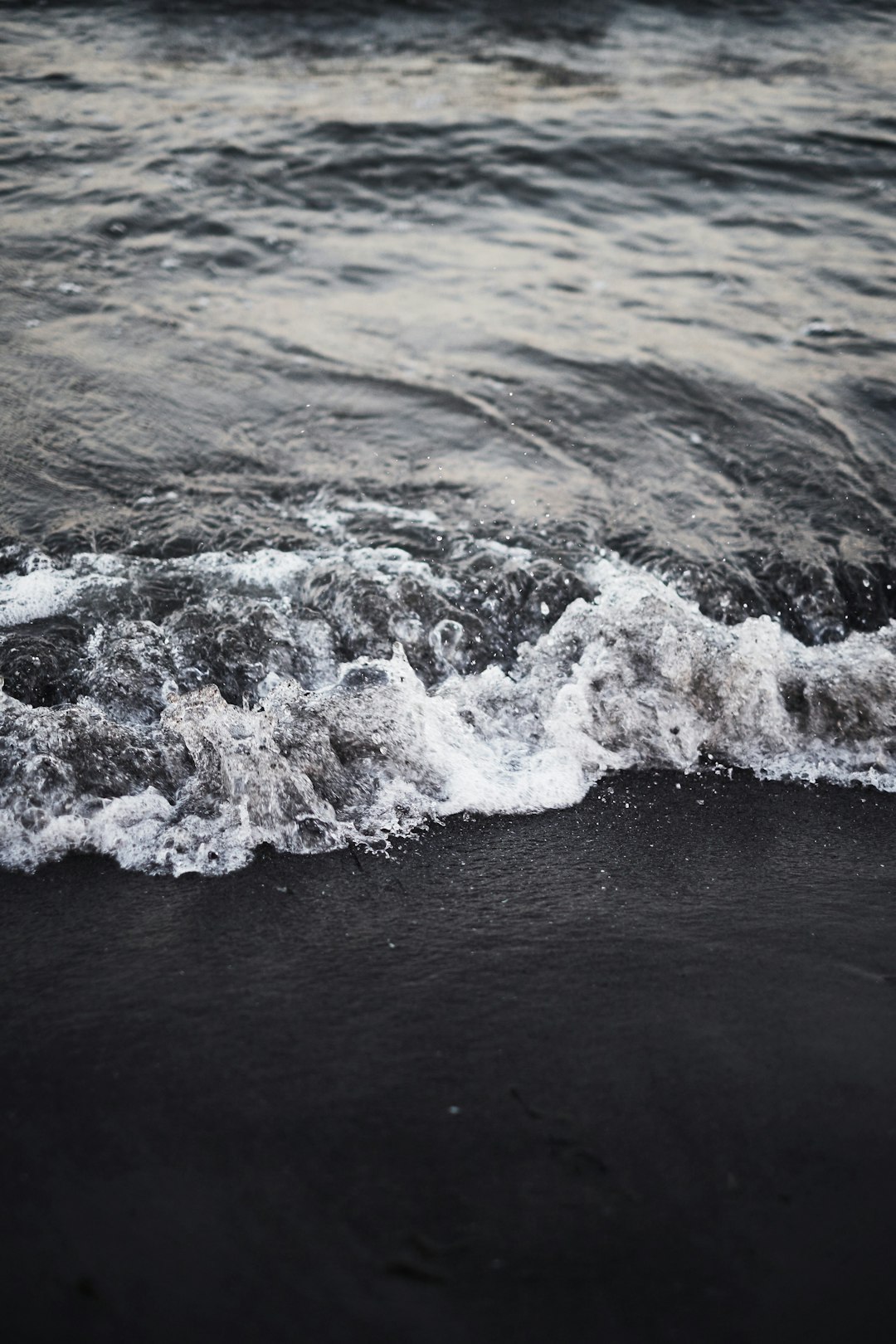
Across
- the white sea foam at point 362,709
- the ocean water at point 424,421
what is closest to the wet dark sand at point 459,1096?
the white sea foam at point 362,709

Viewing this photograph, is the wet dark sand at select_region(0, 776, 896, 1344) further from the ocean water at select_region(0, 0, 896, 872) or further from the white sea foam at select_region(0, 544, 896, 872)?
the ocean water at select_region(0, 0, 896, 872)

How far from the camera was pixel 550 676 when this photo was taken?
311 cm

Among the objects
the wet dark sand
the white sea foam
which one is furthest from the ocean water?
the wet dark sand

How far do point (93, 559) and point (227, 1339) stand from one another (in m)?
2.69

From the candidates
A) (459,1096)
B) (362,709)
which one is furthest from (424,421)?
(459,1096)

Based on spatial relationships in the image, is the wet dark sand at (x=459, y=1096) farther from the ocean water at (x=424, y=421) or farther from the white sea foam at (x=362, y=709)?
the ocean water at (x=424, y=421)

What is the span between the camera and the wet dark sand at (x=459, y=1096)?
1426 millimetres

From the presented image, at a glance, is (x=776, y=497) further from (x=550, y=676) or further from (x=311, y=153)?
(x=311, y=153)

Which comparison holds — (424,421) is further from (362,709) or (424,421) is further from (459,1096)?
(459,1096)

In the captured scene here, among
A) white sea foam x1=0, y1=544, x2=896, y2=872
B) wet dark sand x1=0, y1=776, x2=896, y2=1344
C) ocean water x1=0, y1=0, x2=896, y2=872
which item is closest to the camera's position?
wet dark sand x1=0, y1=776, x2=896, y2=1344

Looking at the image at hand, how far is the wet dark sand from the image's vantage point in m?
1.43

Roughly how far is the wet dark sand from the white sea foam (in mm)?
190

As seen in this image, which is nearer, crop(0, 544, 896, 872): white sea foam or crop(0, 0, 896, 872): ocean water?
crop(0, 544, 896, 872): white sea foam

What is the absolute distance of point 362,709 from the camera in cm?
285
